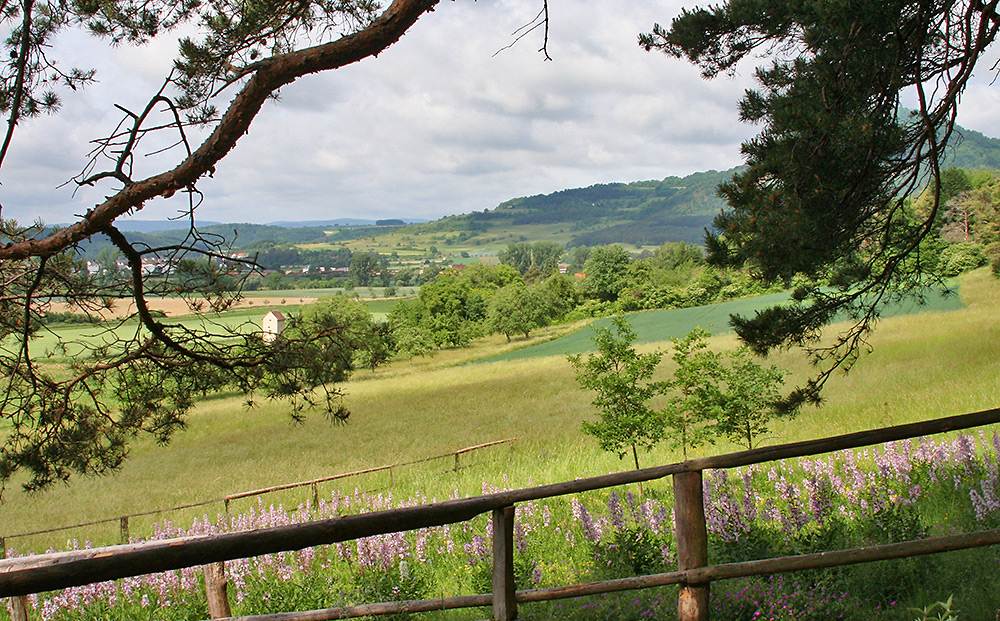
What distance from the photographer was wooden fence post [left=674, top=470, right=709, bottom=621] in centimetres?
222

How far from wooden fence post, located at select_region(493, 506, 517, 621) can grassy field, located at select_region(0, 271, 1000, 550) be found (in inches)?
249

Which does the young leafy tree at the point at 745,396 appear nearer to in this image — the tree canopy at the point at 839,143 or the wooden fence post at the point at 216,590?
the tree canopy at the point at 839,143

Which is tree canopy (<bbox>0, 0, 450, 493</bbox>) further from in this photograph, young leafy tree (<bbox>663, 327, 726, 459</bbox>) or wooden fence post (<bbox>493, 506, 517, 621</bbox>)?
young leafy tree (<bbox>663, 327, 726, 459</bbox>)

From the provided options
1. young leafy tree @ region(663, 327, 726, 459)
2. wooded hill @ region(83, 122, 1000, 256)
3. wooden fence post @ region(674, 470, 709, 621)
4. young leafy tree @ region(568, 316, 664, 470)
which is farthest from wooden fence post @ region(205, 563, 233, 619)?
wooded hill @ region(83, 122, 1000, 256)

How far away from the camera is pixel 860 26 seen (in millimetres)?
3604

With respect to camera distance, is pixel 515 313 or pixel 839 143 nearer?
pixel 839 143

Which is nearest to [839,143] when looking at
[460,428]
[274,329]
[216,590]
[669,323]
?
[216,590]

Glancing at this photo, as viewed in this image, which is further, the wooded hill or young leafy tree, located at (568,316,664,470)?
the wooded hill

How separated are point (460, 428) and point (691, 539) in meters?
11.6

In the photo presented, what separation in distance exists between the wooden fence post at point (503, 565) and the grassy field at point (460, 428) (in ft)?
20.8

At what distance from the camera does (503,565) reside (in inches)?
80.0

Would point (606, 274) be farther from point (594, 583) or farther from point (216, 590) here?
point (594, 583)

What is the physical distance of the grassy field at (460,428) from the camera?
977 centimetres

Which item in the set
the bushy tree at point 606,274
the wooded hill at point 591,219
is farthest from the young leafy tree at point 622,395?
the wooded hill at point 591,219
